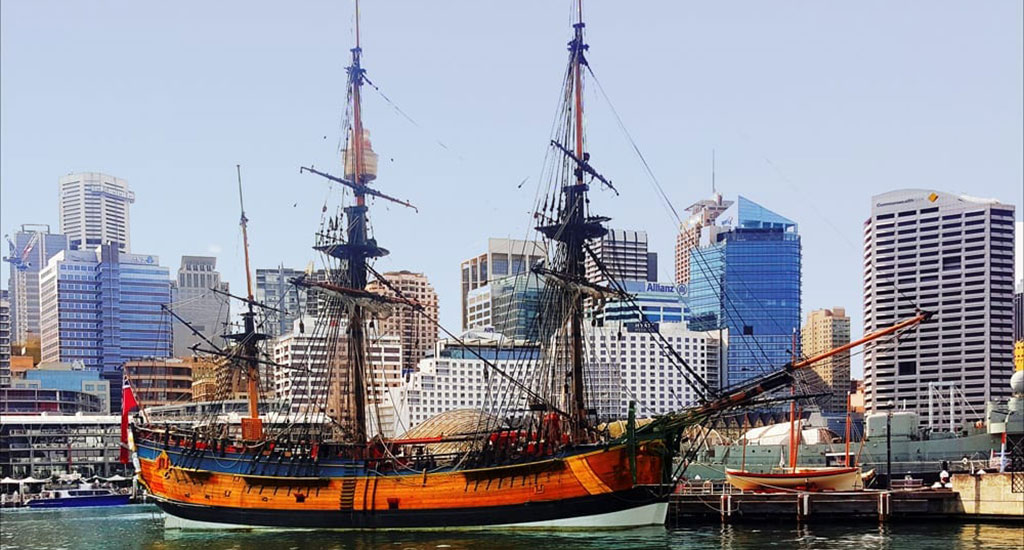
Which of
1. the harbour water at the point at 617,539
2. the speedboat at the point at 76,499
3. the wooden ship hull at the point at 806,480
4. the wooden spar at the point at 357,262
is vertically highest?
the wooden spar at the point at 357,262

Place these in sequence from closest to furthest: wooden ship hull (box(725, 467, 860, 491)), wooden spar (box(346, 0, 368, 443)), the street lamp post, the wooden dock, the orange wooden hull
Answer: the orange wooden hull → the wooden dock → wooden ship hull (box(725, 467, 860, 491)) → the street lamp post → wooden spar (box(346, 0, 368, 443))

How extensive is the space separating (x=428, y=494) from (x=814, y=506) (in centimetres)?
2118

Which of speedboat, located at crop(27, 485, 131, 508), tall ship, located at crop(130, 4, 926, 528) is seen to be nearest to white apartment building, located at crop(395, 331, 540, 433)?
speedboat, located at crop(27, 485, 131, 508)

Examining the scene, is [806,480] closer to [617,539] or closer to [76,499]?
[617,539]

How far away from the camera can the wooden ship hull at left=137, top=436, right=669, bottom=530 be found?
210 feet

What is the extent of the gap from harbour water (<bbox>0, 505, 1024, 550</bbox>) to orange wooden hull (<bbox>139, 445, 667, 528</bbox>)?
127cm

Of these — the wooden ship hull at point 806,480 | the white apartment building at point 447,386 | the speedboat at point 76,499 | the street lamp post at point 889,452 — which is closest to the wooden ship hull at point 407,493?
the wooden ship hull at point 806,480

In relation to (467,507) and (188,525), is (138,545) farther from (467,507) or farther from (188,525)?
(467,507)

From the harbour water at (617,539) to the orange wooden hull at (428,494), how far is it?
1.27 meters

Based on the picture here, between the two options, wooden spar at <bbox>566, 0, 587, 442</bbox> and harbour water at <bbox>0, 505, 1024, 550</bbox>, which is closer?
harbour water at <bbox>0, 505, 1024, 550</bbox>

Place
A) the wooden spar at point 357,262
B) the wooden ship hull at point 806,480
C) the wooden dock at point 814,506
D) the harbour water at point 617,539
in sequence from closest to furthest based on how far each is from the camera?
the harbour water at point 617,539 < the wooden dock at point 814,506 < the wooden ship hull at point 806,480 < the wooden spar at point 357,262

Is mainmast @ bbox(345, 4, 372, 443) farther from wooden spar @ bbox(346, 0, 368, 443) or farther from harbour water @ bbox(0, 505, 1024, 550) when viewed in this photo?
harbour water @ bbox(0, 505, 1024, 550)

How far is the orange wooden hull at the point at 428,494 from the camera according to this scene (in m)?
63.8

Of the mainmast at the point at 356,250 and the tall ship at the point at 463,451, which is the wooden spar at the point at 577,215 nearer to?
the tall ship at the point at 463,451
